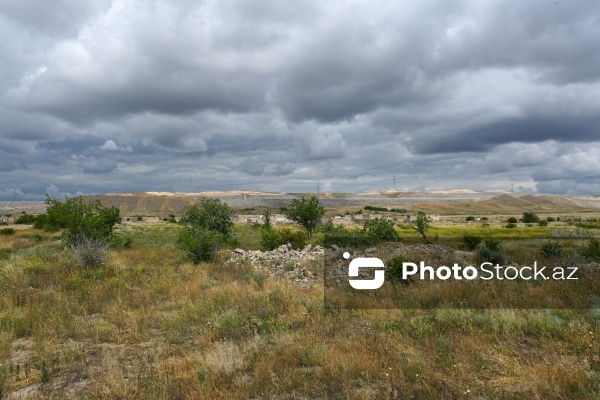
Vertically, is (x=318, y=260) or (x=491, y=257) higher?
(x=491, y=257)

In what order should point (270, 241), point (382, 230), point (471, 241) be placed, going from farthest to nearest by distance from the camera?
point (270, 241) < point (471, 241) < point (382, 230)

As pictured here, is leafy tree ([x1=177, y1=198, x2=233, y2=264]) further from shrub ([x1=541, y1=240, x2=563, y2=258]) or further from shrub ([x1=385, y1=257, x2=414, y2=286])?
shrub ([x1=541, y1=240, x2=563, y2=258])

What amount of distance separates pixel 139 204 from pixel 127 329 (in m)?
206

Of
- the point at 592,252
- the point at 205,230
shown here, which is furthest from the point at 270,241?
the point at 592,252

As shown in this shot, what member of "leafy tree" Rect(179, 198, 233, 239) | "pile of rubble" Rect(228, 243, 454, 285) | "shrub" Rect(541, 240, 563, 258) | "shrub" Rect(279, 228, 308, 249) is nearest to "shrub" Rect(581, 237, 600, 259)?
"shrub" Rect(541, 240, 563, 258)

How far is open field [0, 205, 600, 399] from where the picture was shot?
5.72 metres

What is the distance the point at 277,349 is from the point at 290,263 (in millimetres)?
11457

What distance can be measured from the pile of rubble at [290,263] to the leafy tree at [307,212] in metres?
10.5

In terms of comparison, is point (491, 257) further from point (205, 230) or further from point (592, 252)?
point (205, 230)

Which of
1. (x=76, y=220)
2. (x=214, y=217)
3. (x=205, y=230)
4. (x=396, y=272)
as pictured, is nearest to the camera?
(x=396, y=272)

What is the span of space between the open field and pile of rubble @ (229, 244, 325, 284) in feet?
13.9

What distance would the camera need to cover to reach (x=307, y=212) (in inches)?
1436

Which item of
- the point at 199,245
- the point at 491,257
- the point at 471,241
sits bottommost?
the point at 471,241

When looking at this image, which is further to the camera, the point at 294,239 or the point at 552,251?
the point at 294,239
